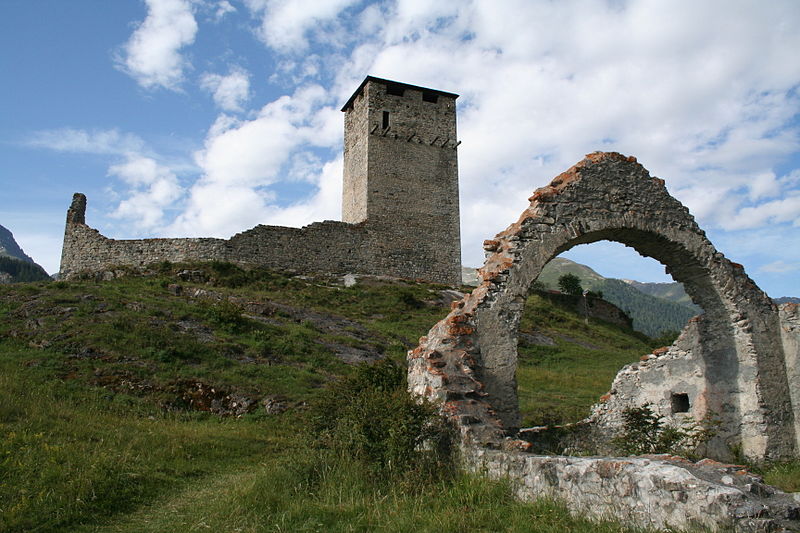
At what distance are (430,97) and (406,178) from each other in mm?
5417

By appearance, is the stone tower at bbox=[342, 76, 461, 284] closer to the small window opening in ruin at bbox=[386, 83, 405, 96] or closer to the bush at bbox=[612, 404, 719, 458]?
the small window opening in ruin at bbox=[386, 83, 405, 96]

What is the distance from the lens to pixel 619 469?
185 inches

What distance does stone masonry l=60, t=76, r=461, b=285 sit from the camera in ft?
89.3

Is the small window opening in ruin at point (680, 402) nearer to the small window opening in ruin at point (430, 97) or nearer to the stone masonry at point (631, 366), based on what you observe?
the stone masonry at point (631, 366)

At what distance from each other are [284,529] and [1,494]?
2.76m

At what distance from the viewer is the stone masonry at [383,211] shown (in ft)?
89.3

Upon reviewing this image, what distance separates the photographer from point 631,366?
1045 cm

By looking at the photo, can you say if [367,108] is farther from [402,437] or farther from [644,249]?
[402,437]

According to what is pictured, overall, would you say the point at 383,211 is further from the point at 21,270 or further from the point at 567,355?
the point at 21,270

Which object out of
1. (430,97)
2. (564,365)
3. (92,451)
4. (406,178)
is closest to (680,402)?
(92,451)

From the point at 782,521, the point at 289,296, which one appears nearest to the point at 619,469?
the point at 782,521

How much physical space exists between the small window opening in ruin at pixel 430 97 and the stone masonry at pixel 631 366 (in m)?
26.0

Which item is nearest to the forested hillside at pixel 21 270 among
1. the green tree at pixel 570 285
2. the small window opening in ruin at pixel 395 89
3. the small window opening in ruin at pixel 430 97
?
the small window opening in ruin at pixel 395 89

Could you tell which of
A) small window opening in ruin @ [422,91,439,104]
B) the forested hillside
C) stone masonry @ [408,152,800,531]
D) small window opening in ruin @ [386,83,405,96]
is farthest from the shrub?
the forested hillside
